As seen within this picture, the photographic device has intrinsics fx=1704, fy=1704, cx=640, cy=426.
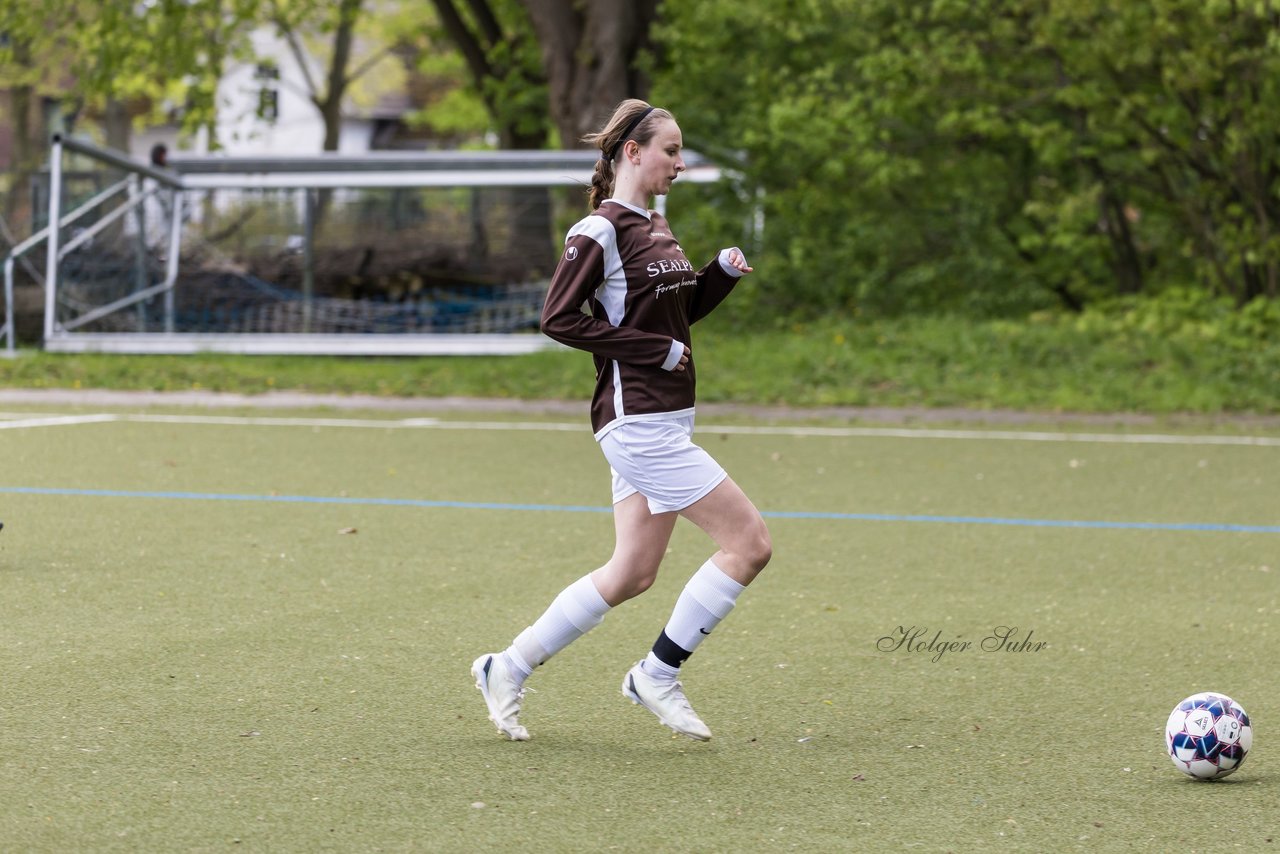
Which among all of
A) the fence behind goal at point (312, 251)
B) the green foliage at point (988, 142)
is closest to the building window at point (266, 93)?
the fence behind goal at point (312, 251)

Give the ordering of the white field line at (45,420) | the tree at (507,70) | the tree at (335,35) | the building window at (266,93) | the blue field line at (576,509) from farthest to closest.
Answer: the tree at (335,35) → the building window at (266,93) → the tree at (507,70) → the white field line at (45,420) → the blue field line at (576,509)

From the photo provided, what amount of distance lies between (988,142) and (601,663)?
15275mm

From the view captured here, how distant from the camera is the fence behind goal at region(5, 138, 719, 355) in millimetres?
19312

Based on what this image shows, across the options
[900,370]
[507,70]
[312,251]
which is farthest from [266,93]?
[900,370]

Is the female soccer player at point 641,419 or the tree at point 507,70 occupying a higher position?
the tree at point 507,70

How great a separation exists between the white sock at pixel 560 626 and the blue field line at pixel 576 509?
14.9ft

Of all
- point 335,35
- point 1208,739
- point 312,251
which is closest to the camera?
point 1208,739

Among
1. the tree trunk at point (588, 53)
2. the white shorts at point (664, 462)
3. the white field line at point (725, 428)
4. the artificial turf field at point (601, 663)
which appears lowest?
the white field line at point (725, 428)

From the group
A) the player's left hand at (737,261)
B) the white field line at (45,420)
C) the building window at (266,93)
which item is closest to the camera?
the player's left hand at (737,261)

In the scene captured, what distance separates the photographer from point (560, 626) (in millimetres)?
5020

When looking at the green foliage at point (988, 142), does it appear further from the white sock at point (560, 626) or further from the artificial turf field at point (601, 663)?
the white sock at point (560, 626)

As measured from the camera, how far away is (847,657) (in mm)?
6176

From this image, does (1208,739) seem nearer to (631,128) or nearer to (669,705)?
(669,705)

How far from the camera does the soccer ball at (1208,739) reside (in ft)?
15.1
